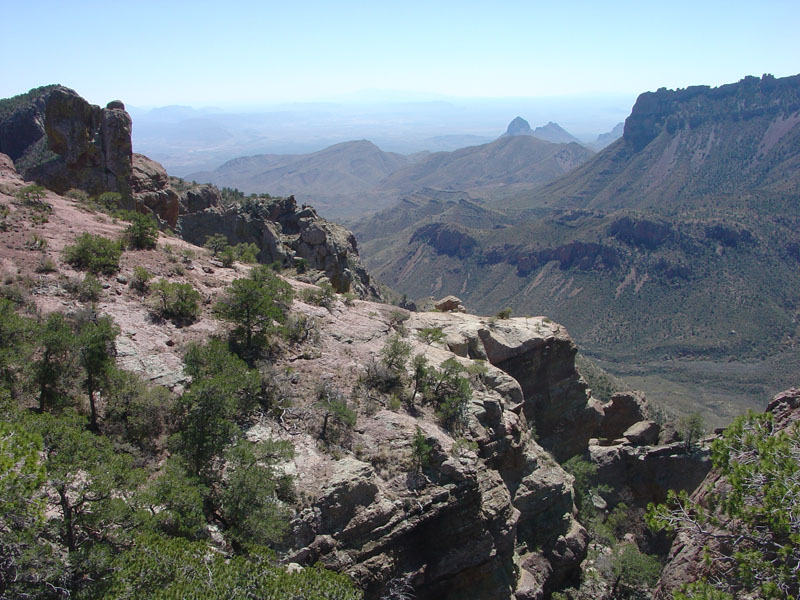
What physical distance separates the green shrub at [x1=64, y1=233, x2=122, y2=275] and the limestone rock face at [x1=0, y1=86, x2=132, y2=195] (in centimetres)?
1501

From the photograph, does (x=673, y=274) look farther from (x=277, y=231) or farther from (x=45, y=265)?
(x=45, y=265)

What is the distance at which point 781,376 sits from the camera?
8800cm

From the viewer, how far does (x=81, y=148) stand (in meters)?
33.6

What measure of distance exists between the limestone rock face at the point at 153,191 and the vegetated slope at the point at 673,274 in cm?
7928

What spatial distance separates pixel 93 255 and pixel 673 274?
139724mm

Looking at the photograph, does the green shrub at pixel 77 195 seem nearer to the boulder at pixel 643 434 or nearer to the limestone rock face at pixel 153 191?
the limestone rock face at pixel 153 191

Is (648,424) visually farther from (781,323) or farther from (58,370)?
(781,323)

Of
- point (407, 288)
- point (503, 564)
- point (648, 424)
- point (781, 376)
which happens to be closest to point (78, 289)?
point (503, 564)

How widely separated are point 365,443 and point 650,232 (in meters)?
148

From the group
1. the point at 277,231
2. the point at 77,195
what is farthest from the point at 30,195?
the point at 277,231

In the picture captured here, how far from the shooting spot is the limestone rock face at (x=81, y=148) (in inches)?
1299

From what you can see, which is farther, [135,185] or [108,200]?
[135,185]

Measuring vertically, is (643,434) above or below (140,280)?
below

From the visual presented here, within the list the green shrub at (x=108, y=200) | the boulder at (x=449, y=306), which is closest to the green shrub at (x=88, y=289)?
the green shrub at (x=108, y=200)
